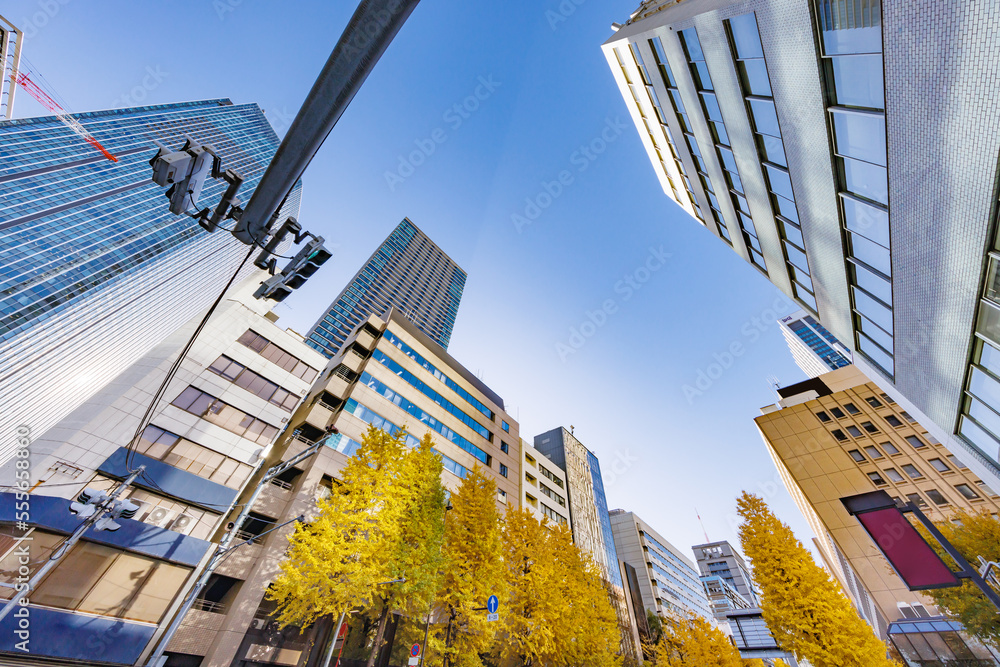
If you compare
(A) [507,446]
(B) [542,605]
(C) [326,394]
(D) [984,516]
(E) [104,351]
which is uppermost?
(A) [507,446]

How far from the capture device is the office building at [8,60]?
3378 centimetres

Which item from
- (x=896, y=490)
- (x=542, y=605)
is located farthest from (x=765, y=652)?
(x=542, y=605)

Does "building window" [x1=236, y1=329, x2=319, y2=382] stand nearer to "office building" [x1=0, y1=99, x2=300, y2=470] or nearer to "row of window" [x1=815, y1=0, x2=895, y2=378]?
"office building" [x1=0, y1=99, x2=300, y2=470]

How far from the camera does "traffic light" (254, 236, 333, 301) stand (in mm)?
5148

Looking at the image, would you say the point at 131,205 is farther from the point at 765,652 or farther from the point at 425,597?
the point at 765,652

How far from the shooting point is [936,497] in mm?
32406

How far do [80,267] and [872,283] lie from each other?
4612 cm

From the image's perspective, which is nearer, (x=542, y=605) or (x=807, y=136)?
(x=807, y=136)

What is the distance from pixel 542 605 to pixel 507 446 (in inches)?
923

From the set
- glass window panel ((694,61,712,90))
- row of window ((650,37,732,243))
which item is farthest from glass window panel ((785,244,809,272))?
glass window panel ((694,61,712,90))

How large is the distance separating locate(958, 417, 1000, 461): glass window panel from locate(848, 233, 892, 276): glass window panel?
475 cm

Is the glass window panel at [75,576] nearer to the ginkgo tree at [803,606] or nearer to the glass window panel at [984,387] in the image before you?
the glass window panel at [984,387]

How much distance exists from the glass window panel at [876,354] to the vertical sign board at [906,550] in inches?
248

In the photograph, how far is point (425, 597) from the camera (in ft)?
47.6
